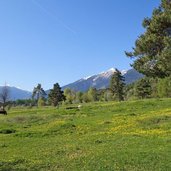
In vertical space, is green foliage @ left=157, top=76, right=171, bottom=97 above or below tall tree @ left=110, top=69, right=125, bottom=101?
below

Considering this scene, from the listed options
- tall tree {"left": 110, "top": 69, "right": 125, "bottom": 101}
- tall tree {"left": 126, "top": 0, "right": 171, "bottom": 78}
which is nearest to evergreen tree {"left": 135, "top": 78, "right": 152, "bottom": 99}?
tall tree {"left": 110, "top": 69, "right": 125, "bottom": 101}

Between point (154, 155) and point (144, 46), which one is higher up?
point (144, 46)

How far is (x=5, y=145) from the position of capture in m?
31.1

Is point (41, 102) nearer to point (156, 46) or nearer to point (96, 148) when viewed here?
point (156, 46)

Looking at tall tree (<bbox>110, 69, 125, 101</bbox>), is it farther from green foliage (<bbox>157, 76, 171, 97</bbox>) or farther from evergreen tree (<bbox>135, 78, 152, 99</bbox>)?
green foliage (<bbox>157, 76, 171, 97</bbox>)

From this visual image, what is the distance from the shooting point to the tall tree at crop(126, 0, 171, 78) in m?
42.7

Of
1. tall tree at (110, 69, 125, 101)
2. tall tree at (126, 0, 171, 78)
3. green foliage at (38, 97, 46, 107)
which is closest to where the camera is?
tall tree at (126, 0, 171, 78)

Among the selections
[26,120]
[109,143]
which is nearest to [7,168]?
[109,143]

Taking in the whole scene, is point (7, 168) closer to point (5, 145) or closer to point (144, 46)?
point (5, 145)

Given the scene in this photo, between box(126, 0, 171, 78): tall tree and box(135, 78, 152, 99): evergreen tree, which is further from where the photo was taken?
box(135, 78, 152, 99): evergreen tree

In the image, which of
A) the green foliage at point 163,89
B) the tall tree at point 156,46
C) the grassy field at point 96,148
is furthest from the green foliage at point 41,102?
the grassy field at point 96,148

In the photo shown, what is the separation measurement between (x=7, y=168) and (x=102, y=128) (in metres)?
19.4

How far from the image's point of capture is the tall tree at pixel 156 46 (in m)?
42.7

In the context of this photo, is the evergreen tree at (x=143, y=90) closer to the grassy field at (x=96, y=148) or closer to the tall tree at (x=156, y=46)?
the tall tree at (x=156, y=46)
